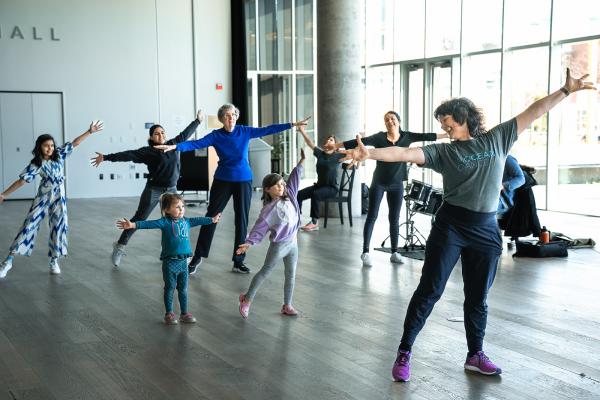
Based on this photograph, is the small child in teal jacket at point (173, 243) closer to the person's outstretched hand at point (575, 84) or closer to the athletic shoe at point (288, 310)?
the athletic shoe at point (288, 310)

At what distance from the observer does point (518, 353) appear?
4977 millimetres

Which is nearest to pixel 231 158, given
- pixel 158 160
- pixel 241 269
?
pixel 158 160

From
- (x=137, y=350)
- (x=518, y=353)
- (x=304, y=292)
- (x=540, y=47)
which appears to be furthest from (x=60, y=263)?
(x=540, y=47)

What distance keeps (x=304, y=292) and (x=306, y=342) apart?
1.68 m

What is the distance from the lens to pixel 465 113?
4250 millimetres

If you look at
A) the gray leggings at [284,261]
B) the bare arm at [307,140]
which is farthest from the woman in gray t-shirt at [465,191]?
the bare arm at [307,140]

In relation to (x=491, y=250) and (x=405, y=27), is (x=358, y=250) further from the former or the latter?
(x=405, y=27)

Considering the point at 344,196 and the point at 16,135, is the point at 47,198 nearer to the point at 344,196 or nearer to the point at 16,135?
the point at 344,196

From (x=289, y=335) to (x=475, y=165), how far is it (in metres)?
1.96

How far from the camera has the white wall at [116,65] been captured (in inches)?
661

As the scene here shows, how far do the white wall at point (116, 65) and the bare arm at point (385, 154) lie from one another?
14.1 metres

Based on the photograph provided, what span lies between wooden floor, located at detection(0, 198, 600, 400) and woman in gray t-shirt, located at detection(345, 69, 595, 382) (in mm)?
513

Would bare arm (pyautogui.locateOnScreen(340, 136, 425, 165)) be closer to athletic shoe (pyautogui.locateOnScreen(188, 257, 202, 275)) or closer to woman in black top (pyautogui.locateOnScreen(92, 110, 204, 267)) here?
athletic shoe (pyautogui.locateOnScreen(188, 257, 202, 275))

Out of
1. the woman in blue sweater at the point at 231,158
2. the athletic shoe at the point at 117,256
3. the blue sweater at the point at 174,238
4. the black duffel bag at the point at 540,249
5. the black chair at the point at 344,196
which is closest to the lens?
the blue sweater at the point at 174,238
